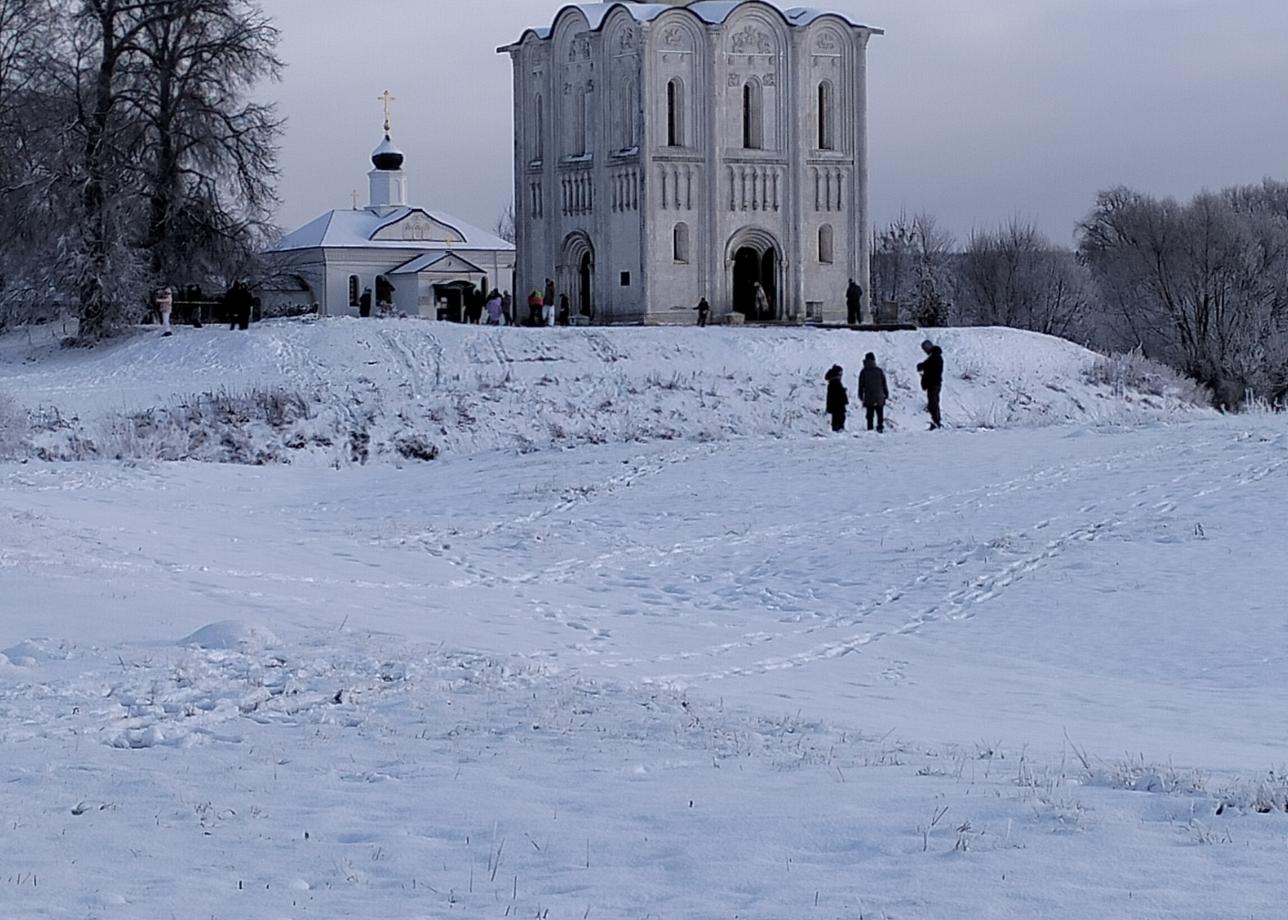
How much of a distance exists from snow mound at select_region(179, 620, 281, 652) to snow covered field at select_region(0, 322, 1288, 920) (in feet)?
0.15

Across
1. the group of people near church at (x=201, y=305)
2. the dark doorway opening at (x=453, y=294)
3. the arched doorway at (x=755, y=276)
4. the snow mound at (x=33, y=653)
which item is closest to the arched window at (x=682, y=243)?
the arched doorway at (x=755, y=276)

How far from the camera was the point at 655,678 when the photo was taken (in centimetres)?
1200

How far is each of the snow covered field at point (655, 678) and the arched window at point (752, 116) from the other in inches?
604

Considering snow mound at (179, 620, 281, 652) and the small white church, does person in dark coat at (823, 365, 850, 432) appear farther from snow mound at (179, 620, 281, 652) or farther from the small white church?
the small white church

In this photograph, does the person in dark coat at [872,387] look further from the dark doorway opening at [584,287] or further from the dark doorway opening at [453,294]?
the dark doorway opening at [453,294]

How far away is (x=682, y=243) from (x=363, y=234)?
22688 millimetres

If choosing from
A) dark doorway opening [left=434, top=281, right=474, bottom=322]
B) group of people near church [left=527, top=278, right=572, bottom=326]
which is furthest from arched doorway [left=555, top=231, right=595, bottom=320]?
dark doorway opening [left=434, top=281, right=474, bottom=322]

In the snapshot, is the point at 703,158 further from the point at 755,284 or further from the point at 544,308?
the point at 544,308

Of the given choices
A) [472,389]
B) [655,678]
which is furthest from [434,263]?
[655,678]

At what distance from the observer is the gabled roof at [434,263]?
6138cm

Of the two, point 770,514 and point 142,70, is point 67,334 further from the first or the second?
point 770,514

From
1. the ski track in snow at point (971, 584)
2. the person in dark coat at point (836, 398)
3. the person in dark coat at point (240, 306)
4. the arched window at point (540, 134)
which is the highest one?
the arched window at point (540, 134)

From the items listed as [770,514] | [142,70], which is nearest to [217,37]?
[142,70]

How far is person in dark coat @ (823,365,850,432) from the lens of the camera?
95.2 ft
